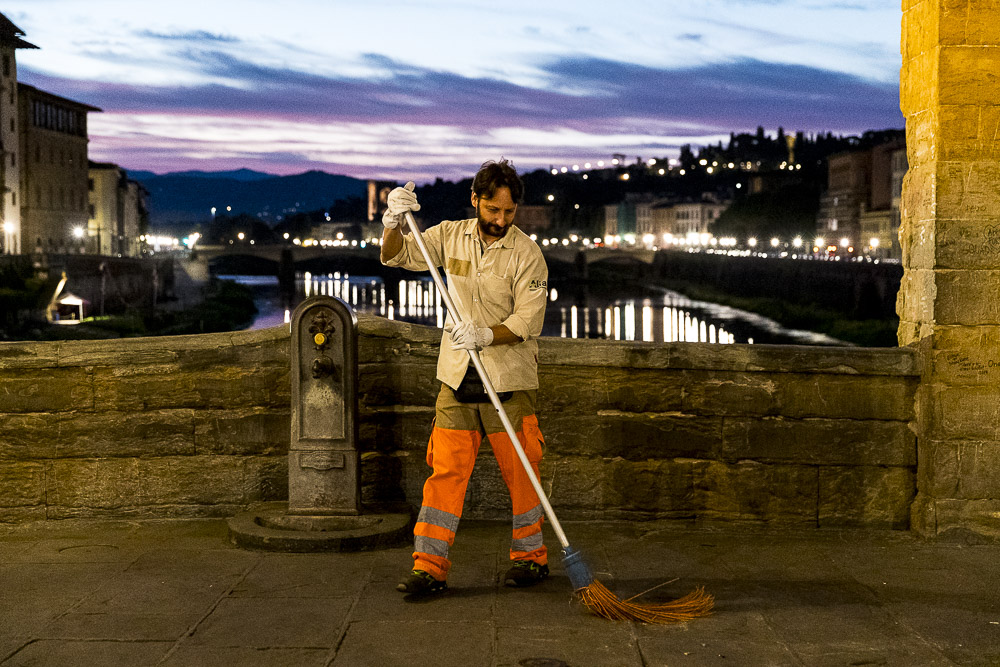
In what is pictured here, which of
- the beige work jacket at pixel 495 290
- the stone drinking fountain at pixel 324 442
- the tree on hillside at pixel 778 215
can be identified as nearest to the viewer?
the beige work jacket at pixel 495 290

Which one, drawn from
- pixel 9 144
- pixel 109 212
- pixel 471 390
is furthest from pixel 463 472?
pixel 109 212

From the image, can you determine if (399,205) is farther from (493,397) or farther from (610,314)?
(610,314)

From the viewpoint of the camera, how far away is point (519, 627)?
4402mm

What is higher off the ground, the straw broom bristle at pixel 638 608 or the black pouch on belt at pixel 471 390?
the black pouch on belt at pixel 471 390

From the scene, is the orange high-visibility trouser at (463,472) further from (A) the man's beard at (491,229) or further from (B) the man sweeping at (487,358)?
(A) the man's beard at (491,229)

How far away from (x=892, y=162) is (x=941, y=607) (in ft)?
300

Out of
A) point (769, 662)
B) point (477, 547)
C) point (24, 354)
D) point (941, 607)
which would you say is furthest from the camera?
point (24, 354)

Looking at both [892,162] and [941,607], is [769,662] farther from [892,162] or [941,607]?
[892,162]

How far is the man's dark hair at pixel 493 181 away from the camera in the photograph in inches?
193

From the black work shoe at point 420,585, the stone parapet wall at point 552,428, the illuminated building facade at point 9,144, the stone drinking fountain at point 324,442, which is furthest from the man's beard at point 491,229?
the illuminated building facade at point 9,144

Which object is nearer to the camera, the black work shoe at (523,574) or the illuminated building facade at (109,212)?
the black work shoe at (523,574)

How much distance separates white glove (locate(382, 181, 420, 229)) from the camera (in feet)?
15.8

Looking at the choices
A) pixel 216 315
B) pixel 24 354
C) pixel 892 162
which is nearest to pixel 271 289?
pixel 216 315

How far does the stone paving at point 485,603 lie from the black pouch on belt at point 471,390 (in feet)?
2.59
